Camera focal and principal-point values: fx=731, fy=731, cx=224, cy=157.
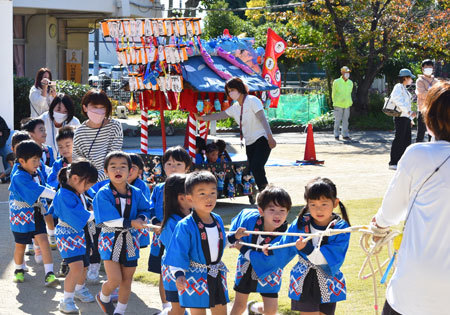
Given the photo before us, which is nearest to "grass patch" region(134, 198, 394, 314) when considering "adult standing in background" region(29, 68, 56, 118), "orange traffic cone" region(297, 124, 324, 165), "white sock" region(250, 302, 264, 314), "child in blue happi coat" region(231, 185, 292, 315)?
"white sock" region(250, 302, 264, 314)

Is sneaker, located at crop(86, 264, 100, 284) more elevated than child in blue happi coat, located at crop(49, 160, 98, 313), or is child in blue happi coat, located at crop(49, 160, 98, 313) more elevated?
child in blue happi coat, located at crop(49, 160, 98, 313)

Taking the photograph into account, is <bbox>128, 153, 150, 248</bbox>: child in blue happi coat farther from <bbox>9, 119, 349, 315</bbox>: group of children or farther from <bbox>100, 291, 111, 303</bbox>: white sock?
<bbox>100, 291, 111, 303</bbox>: white sock

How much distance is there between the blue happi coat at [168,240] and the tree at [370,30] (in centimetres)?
1804

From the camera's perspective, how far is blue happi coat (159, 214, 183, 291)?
183 inches

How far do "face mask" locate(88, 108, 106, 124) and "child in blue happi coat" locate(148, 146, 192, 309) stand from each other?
1.48 m

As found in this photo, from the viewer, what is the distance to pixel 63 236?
5.85 meters

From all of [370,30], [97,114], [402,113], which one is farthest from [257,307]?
[370,30]

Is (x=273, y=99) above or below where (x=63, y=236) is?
above

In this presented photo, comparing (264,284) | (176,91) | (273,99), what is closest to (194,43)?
(176,91)

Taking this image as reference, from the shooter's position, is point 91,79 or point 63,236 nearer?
point 63,236

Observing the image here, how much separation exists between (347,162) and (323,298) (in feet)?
36.3

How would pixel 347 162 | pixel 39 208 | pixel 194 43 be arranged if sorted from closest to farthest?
pixel 39 208 < pixel 194 43 < pixel 347 162

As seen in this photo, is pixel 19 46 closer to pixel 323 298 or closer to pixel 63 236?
pixel 63 236

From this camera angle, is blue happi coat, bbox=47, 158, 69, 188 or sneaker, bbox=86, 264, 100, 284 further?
blue happi coat, bbox=47, 158, 69, 188
